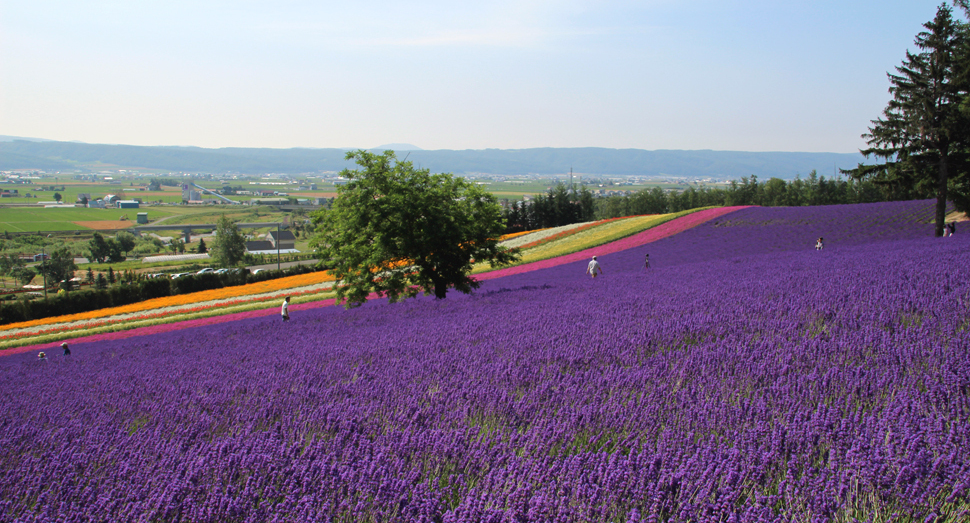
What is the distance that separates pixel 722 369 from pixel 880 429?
61.8 inches

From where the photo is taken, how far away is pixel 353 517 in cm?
259

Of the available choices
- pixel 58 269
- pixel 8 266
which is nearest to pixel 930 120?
pixel 58 269

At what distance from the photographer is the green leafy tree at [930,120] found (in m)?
25.5

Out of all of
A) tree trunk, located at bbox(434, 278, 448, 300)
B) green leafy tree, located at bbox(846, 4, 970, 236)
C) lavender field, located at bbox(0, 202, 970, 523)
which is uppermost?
green leafy tree, located at bbox(846, 4, 970, 236)

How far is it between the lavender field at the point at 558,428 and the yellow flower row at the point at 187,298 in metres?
30.2

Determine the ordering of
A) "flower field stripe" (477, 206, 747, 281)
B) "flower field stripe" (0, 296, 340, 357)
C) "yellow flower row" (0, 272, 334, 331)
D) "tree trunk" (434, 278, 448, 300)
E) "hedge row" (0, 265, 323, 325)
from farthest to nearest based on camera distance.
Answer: "hedge row" (0, 265, 323, 325) → "yellow flower row" (0, 272, 334, 331) → "flower field stripe" (477, 206, 747, 281) → "flower field stripe" (0, 296, 340, 357) → "tree trunk" (434, 278, 448, 300)

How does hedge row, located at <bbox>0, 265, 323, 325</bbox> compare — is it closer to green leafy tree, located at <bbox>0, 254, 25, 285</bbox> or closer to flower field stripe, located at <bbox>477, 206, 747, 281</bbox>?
flower field stripe, located at <bbox>477, 206, 747, 281</bbox>

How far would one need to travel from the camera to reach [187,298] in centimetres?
3956

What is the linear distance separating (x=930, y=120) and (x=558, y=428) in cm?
3174

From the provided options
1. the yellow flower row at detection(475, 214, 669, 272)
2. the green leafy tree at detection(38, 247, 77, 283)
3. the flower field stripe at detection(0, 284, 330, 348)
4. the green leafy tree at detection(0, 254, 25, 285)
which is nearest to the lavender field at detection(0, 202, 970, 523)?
the flower field stripe at detection(0, 284, 330, 348)

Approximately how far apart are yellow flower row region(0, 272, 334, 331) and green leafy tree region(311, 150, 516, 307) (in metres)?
15.6

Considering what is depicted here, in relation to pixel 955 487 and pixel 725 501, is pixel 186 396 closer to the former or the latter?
pixel 725 501

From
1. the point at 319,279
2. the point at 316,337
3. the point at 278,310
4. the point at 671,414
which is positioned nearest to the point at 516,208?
the point at 319,279

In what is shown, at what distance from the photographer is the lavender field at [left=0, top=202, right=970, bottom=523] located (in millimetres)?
2535
